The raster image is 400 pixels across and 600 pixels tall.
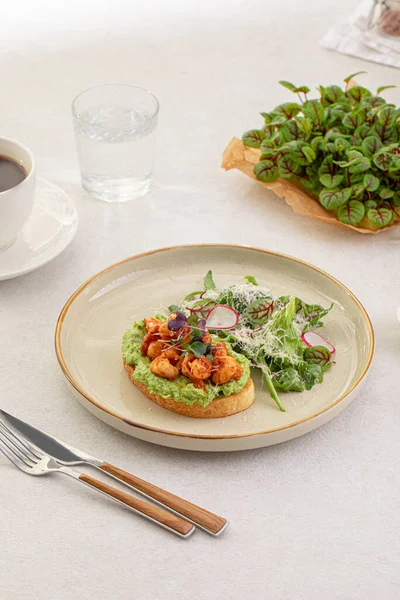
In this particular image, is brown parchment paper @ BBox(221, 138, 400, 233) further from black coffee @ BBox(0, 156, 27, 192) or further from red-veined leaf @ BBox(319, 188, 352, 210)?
black coffee @ BBox(0, 156, 27, 192)

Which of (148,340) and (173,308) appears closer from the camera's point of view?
(148,340)

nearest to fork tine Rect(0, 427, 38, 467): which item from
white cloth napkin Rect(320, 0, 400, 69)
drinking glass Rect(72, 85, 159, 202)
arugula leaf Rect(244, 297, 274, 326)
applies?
arugula leaf Rect(244, 297, 274, 326)

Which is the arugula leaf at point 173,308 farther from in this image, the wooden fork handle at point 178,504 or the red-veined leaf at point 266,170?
the red-veined leaf at point 266,170

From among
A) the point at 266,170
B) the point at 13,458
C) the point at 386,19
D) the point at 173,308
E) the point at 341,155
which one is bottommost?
the point at 13,458

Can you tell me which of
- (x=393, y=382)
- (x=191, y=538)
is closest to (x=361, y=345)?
(x=393, y=382)

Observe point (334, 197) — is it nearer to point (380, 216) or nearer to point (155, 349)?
point (380, 216)

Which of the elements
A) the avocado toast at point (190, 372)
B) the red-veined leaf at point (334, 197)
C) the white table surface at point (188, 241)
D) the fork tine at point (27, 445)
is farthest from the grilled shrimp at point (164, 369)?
the red-veined leaf at point (334, 197)

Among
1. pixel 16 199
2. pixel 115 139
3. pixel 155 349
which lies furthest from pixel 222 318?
pixel 115 139
